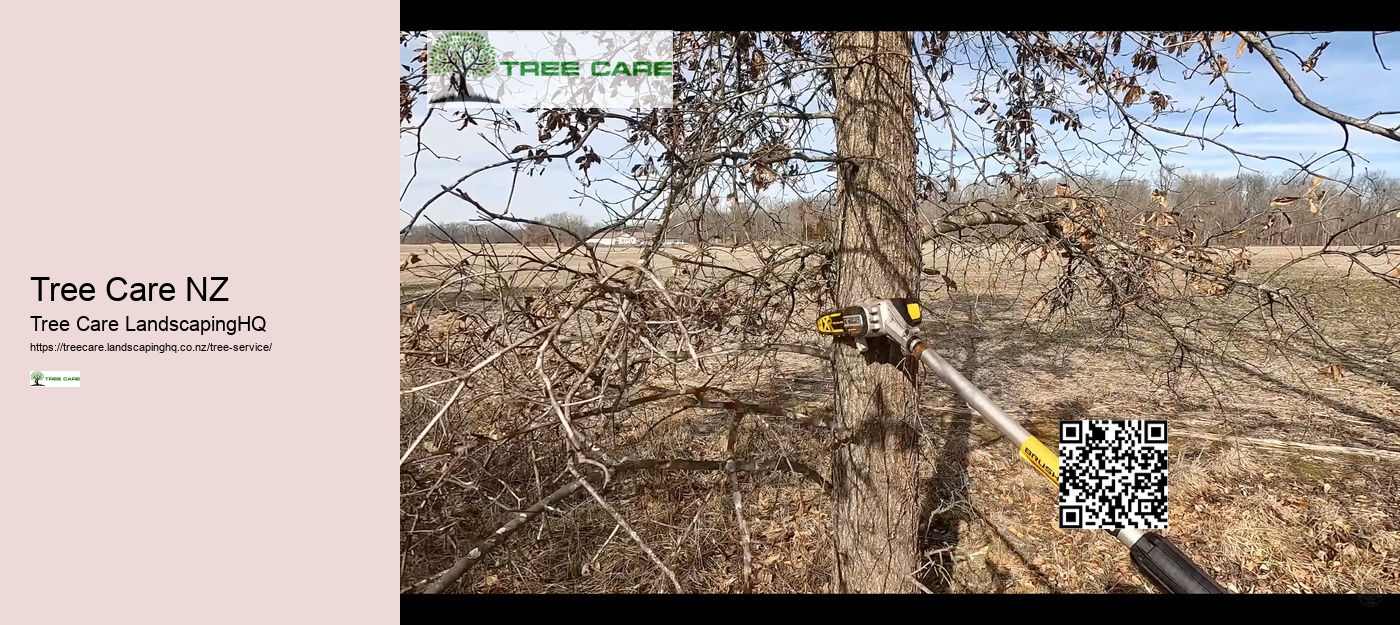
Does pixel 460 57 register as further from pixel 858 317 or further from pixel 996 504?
pixel 996 504

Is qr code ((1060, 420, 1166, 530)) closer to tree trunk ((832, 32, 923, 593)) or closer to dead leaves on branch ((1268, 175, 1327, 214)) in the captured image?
tree trunk ((832, 32, 923, 593))

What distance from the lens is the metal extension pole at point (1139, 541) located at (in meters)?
1.80

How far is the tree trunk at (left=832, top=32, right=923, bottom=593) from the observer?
2.40 metres

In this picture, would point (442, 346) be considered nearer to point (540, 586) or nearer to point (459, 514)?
point (459, 514)

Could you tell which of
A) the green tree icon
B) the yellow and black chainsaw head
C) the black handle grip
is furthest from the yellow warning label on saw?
the green tree icon

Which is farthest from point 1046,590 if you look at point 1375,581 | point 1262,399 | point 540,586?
point 1262,399

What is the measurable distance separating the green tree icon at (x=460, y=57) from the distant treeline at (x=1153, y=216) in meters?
0.51

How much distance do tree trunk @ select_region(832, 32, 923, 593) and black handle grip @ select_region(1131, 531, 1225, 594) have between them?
0.83 m

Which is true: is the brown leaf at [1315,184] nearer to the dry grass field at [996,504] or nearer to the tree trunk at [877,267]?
the dry grass field at [996,504]

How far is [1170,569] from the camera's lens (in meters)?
1.81

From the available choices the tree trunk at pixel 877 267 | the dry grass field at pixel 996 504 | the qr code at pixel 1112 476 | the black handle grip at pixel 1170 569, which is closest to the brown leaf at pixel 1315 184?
the dry grass field at pixel 996 504

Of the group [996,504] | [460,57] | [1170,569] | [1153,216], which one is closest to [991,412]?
[1170,569]

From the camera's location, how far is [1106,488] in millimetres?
2068

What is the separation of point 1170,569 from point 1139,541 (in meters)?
0.09
